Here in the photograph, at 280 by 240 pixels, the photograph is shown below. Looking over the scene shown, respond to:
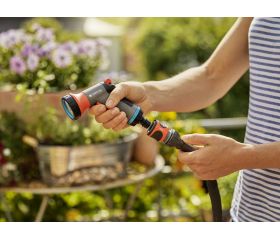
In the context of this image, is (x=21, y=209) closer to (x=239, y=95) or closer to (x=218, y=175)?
(x=218, y=175)

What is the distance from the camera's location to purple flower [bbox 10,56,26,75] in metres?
3.16

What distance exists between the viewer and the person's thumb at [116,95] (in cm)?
159

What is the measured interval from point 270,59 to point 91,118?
1710mm

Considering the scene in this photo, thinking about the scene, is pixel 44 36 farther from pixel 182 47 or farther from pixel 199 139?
pixel 182 47

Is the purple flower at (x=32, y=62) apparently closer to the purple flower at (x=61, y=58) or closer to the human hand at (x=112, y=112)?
the purple flower at (x=61, y=58)

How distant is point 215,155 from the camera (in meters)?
1.51

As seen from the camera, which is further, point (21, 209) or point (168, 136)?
point (21, 209)

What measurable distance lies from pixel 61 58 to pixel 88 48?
0.74ft

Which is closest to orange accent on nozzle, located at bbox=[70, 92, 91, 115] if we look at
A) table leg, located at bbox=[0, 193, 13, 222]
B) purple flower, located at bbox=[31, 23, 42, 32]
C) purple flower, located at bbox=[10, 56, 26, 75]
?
purple flower, located at bbox=[10, 56, 26, 75]

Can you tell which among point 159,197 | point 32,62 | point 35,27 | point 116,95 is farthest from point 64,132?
point 116,95

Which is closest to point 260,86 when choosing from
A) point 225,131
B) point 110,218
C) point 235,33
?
point 235,33

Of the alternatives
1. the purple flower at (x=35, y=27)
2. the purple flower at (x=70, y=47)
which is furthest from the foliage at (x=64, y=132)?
the purple flower at (x=35, y=27)

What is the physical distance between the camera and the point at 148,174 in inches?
128

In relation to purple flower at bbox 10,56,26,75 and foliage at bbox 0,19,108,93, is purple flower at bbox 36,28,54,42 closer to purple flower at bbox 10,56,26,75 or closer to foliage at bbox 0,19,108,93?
foliage at bbox 0,19,108,93
